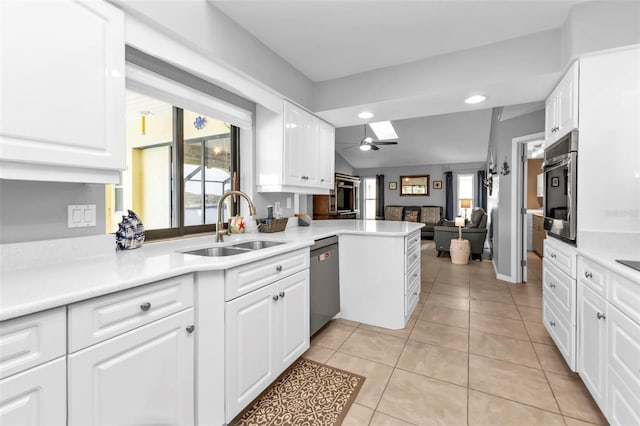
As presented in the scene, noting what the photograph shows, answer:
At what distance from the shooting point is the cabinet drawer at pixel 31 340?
0.79 m

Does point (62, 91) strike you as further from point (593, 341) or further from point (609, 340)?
point (593, 341)

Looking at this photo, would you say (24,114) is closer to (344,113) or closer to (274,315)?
(274,315)

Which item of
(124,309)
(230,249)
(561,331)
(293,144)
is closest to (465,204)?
(561,331)

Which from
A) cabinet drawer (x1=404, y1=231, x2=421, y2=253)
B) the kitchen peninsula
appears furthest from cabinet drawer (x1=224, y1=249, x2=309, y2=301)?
cabinet drawer (x1=404, y1=231, x2=421, y2=253)

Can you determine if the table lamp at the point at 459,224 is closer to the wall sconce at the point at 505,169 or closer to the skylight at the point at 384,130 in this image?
the wall sconce at the point at 505,169

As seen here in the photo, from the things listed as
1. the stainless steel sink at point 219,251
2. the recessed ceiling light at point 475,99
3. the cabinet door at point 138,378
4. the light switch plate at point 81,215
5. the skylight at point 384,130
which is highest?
the skylight at point 384,130

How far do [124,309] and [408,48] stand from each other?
2.59 m

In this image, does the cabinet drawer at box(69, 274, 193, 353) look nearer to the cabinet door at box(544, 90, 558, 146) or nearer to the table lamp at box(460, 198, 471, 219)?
the cabinet door at box(544, 90, 558, 146)

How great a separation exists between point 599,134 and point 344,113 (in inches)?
79.8

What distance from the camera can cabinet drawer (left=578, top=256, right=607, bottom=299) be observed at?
1521 millimetres

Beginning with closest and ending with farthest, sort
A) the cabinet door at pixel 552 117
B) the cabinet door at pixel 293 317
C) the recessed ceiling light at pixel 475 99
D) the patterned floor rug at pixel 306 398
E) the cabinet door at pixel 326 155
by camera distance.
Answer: the patterned floor rug at pixel 306 398
the cabinet door at pixel 293 317
the cabinet door at pixel 552 117
the recessed ceiling light at pixel 475 99
the cabinet door at pixel 326 155

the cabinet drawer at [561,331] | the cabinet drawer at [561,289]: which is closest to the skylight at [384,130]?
the cabinet drawer at [561,289]

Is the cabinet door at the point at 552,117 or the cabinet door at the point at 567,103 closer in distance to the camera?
the cabinet door at the point at 567,103

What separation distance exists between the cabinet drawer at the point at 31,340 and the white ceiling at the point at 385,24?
193 centimetres
